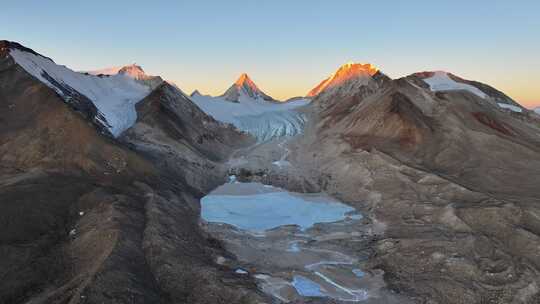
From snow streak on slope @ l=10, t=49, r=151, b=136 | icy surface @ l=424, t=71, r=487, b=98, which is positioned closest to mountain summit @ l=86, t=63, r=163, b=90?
snow streak on slope @ l=10, t=49, r=151, b=136

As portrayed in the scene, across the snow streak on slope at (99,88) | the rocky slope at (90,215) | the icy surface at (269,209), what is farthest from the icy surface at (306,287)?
the snow streak on slope at (99,88)

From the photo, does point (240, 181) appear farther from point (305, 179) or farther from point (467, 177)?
Answer: point (467, 177)

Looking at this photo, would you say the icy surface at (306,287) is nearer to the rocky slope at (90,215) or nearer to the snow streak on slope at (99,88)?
the rocky slope at (90,215)

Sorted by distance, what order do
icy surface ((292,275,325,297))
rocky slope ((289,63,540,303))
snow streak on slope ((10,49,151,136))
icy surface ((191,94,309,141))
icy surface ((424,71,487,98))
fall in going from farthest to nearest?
1. icy surface ((424,71,487,98))
2. icy surface ((191,94,309,141))
3. snow streak on slope ((10,49,151,136))
4. rocky slope ((289,63,540,303))
5. icy surface ((292,275,325,297))

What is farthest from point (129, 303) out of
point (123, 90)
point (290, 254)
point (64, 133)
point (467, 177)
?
point (123, 90)

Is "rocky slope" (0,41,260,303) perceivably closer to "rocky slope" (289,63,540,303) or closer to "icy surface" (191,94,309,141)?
"rocky slope" (289,63,540,303)
